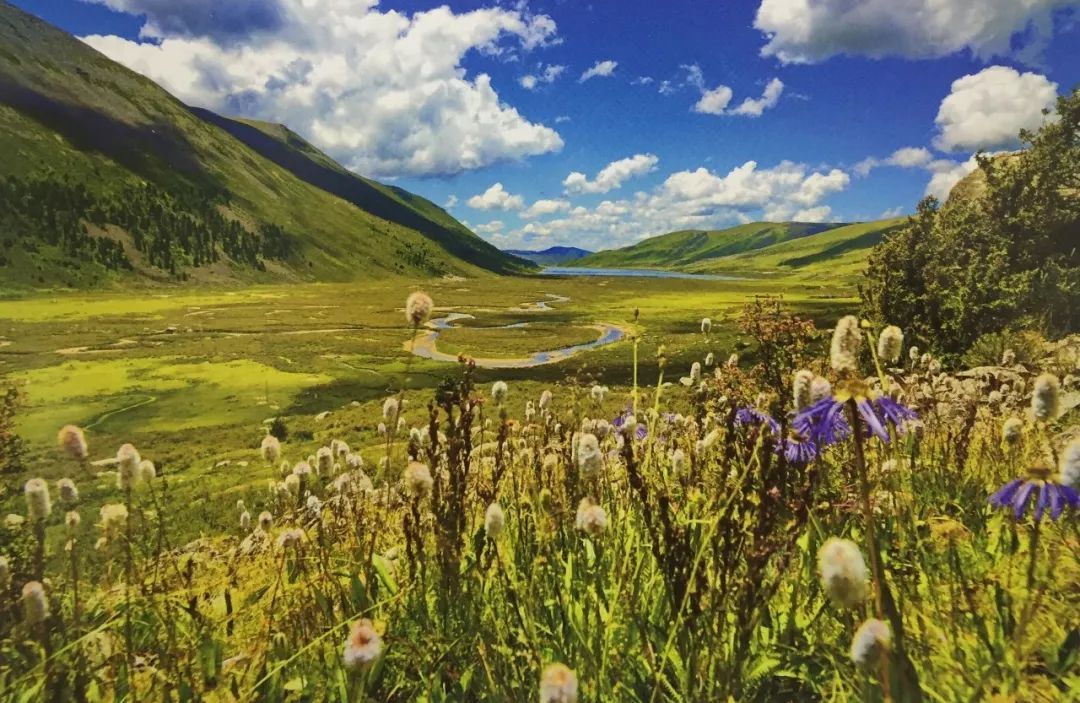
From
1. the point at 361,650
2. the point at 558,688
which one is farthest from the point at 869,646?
the point at 361,650

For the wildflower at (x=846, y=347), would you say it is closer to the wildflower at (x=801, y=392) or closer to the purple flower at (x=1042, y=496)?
the wildflower at (x=801, y=392)

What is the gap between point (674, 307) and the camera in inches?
4407

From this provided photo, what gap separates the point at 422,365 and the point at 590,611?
5133cm

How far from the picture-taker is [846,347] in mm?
1851

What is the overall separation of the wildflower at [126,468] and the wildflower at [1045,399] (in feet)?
11.9

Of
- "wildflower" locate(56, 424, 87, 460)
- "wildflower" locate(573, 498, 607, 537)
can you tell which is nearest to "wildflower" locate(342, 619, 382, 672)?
"wildflower" locate(573, 498, 607, 537)

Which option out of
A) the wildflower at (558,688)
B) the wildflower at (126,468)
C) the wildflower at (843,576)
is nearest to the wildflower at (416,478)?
the wildflower at (558,688)

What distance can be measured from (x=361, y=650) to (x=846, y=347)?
170 cm

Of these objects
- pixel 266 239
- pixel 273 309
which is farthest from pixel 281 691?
pixel 266 239

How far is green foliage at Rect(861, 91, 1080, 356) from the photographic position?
2103cm

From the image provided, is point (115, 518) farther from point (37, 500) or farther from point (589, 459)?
point (589, 459)

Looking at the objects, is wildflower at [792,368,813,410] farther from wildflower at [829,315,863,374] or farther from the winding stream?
the winding stream

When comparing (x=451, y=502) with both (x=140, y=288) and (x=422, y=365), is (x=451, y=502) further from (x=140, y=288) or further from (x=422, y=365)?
(x=140, y=288)

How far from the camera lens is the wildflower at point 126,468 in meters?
2.73
